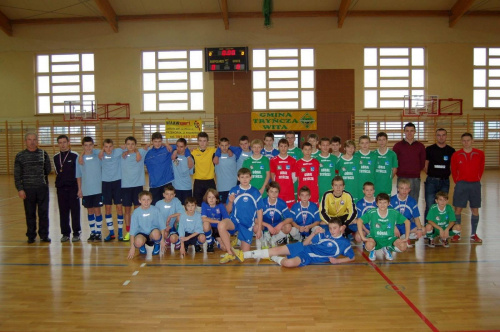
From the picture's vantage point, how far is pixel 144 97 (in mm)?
Answer: 21359

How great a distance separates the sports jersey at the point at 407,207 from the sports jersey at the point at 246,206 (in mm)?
2199

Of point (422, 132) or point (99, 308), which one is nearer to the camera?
point (99, 308)

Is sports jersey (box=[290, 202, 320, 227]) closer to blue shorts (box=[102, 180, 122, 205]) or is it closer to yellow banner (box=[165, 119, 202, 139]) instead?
blue shorts (box=[102, 180, 122, 205])

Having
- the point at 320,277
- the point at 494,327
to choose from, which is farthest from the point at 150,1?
the point at 494,327

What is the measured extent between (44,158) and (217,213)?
3.38 metres

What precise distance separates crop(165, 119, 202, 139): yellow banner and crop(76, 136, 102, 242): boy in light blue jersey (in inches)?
554

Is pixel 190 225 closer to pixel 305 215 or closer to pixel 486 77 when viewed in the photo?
pixel 305 215

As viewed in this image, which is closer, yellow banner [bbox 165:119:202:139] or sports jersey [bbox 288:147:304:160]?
sports jersey [bbox 288:147:304:160]

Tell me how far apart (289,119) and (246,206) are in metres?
15.4

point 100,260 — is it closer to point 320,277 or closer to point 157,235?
point 157,235

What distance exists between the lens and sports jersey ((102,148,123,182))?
6582mm

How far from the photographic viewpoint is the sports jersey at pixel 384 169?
21.8ft

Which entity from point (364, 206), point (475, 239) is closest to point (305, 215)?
point (364, 206)

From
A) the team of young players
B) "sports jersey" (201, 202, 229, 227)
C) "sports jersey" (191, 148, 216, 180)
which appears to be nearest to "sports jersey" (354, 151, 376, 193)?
the team of young players
